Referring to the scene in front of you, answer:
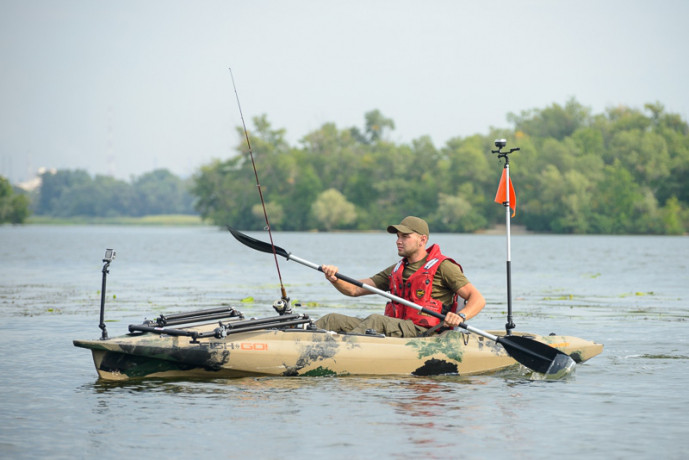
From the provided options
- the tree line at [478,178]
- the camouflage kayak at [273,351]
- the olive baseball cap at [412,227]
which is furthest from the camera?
the tree line at [478,178]

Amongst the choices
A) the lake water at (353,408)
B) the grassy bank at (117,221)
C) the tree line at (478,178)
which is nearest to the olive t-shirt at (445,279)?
the lake water at (353,408)

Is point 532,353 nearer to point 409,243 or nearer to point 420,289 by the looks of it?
point 420,289

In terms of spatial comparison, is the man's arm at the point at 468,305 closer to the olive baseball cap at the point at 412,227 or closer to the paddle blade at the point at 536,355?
the paddle blade at the point at 536,355

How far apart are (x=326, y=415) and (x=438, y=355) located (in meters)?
1.95

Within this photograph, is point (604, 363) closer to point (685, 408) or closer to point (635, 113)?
point (685, 408)

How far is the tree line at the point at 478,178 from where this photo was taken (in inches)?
3371

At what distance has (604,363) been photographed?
10.9 meters

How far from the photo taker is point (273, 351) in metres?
9.24

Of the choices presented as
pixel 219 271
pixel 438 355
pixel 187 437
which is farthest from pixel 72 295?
pixel 187 437

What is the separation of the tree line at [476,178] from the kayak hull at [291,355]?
71.9 metres

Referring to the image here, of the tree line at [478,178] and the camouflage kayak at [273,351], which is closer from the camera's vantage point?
the camouflage kayak at [273,351]

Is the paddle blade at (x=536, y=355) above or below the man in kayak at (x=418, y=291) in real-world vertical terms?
below

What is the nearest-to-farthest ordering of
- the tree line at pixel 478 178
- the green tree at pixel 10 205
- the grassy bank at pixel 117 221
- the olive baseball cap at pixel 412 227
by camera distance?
the olive baseball cap at pixel 412 227 < the tree line at pixel 478 178 < the green tree at pixel 10 205 < the grassy bank at pixel 117 221

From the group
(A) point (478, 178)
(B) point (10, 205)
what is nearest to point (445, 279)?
(A) point (478, 178)
